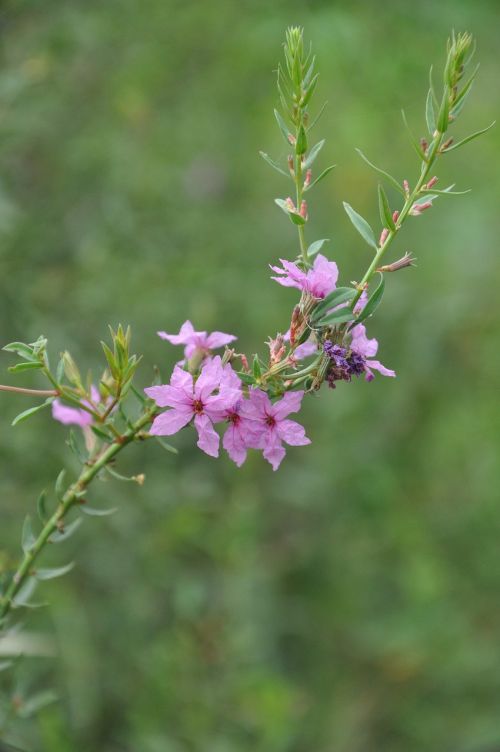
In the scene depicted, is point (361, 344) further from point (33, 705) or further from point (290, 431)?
point (33, 705)

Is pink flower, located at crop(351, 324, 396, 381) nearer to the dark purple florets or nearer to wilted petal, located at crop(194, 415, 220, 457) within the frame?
the dark purple florets

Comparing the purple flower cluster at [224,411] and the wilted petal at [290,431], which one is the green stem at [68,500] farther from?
the wilted petal at [290,431]

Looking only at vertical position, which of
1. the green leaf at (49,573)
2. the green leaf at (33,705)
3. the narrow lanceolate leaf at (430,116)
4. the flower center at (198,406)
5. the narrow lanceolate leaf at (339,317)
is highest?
the narrow lanceolate leaf at (430,116)

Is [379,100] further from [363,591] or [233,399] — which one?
[233,399]

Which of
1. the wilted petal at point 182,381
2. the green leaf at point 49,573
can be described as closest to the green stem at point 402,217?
the wilted petal at point 182,381

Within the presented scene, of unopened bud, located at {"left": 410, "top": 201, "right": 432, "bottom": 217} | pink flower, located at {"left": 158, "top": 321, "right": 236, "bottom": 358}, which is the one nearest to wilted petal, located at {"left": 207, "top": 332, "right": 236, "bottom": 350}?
pink flower, located at {"left": 158, "top": 321, "right": 236, "bottom": 358}
